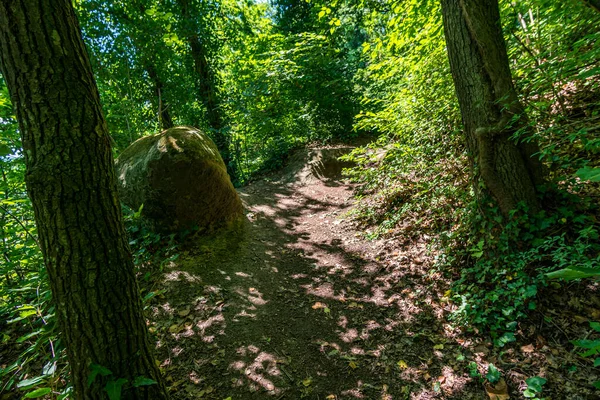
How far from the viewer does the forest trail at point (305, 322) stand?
106 inches

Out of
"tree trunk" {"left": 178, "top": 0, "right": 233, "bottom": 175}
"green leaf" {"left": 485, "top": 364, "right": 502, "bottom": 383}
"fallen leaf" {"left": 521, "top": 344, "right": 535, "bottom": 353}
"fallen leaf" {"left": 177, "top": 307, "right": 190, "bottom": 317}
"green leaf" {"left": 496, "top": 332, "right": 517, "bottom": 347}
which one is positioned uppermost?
"tree trunk" {"left": 178, "top": 0, "right": 233, "bottom": 175}

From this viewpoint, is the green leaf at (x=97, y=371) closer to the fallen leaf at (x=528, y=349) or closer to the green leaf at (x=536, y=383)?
the green leaf at (x=536, y=383)

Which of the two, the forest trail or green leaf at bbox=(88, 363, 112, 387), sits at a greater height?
green leaf at bbox=(88, 363, 112, 387)

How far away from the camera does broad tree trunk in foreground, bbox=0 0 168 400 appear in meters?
1.74

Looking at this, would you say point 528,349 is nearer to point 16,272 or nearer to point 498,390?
point 498,390

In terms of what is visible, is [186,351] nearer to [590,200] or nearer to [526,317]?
[526,317]

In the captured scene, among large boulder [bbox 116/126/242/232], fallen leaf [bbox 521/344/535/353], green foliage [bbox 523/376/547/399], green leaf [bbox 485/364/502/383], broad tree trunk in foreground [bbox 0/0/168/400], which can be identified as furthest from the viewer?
large boulder [bbox 116/126/242/232]

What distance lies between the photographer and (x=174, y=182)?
5.05 metres

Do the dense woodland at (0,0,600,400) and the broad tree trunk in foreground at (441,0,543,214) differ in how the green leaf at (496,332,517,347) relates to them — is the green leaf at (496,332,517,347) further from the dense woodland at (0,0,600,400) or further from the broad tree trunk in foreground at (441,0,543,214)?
the broad tree trunk in foreground at (441,0,543,214)

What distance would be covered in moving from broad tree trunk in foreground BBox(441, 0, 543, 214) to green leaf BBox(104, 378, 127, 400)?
389 cm

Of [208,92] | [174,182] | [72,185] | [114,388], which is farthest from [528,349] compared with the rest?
[208,92]

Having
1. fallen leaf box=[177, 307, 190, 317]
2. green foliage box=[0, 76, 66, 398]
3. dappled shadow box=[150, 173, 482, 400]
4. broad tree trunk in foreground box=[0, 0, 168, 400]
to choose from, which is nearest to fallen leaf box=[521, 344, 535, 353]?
dappled shadow box=[150, 173, 482, 400]

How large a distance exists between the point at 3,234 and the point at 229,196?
10.7 feet

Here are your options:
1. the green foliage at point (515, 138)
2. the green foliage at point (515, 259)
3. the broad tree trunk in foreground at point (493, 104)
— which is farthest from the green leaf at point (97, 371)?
the broad tree trunk in foreground at point (493, 104)
